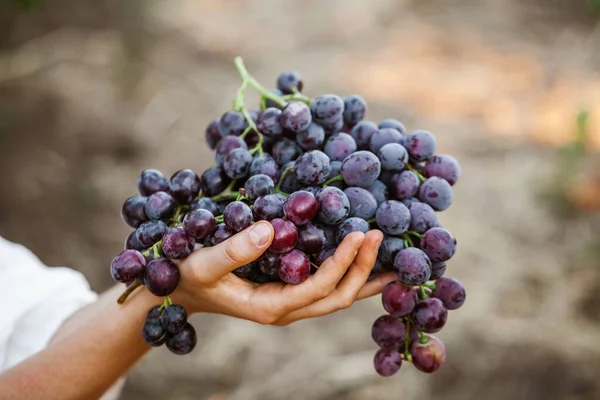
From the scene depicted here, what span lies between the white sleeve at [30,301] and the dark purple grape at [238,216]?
676mm

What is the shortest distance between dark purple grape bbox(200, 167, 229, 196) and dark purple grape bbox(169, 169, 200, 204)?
26 mm

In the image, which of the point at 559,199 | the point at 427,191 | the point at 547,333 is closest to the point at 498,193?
the point at 559,199

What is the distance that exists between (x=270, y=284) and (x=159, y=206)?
0.74 ft

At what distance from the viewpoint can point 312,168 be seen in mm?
936

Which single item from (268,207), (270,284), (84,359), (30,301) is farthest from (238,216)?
(30,301)

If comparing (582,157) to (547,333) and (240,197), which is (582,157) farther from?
(240,197)

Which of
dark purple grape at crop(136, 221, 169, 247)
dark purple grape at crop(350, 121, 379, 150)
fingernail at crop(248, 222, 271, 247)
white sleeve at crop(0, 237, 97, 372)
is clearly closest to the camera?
fingernail at crop(248, 222, 271, 247)

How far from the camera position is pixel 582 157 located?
301 centimetres

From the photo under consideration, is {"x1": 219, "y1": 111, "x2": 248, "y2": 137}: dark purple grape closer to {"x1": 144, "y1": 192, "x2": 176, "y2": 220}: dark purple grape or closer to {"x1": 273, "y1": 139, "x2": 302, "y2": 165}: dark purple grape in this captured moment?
{"x1": 273, "y1": 139, "x2": 302, "y2": 165}: dark purple grape

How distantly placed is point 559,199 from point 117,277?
2448 millimetres

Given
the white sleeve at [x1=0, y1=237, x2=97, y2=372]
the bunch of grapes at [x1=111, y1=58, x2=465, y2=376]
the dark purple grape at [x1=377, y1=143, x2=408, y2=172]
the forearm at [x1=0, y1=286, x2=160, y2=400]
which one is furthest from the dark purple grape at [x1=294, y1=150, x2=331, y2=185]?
the white sleeve at [x1=0, y1=237, x2=97, y2=372]

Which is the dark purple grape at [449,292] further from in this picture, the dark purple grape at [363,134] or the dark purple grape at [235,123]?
the dark purple grape at [235,123]

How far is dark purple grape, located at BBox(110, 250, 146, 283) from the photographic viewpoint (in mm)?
932

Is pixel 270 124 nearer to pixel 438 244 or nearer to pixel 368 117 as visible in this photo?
pixel 438 244
